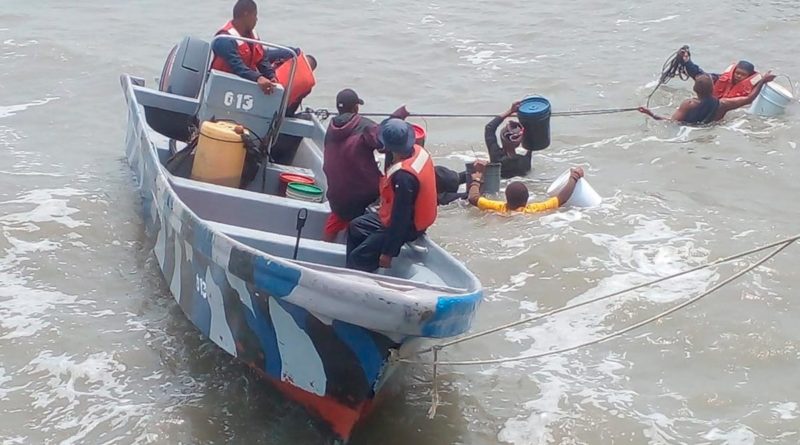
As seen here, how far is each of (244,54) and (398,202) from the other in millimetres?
3071

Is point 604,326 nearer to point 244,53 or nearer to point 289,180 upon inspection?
point 289,180

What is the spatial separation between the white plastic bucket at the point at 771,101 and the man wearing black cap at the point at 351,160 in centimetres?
716

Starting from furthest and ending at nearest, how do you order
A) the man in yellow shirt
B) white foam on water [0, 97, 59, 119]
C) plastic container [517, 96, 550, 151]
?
white foam on water [0, 97, 59, 119] → plastic container [517, 96, 550, 151] → the man in yellow shirt

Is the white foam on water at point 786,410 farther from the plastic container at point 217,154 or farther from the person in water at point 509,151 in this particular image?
the person in water at point 509,151

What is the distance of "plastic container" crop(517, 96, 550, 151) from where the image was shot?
930 cm

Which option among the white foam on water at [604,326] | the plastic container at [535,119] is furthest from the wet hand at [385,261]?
the plastic container at [535,119]

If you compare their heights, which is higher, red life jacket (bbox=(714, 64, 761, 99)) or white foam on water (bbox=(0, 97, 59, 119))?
red life jacket (bbox=(714, 64, 761, 99))

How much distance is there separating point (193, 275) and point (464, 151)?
573 cm

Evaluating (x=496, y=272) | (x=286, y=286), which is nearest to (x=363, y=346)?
(x=286, y=286)

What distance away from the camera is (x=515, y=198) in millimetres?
8820

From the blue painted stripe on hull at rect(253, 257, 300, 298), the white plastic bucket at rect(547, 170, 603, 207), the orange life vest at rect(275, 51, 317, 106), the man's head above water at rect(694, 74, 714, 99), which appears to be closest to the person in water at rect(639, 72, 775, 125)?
the man's head above water at rect(694, 74, 714, 99)

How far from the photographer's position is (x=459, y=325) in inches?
198

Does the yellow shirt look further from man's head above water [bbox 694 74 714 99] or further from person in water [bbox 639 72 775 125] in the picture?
man's head above water [bbox 694 74 714 99]

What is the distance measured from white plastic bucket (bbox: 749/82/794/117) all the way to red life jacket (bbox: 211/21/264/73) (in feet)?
21.9
